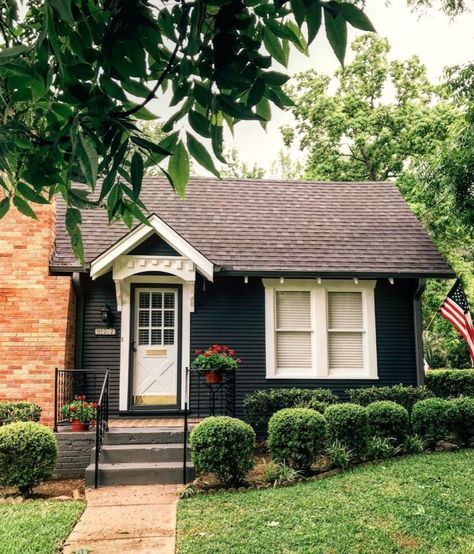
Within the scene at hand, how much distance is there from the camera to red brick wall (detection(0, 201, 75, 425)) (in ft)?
31.4

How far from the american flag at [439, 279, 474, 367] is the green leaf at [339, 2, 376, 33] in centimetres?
958

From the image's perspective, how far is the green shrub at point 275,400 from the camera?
32.1 ft

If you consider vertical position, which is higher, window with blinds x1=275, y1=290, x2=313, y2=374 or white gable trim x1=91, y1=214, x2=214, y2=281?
white gable trim x1=91, y1=214, x2=214, y2=281

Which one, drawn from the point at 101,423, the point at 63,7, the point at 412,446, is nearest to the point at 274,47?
the point at 63,7

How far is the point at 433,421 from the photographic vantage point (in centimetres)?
864

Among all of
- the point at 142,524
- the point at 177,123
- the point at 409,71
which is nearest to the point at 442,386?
the point at 142,524

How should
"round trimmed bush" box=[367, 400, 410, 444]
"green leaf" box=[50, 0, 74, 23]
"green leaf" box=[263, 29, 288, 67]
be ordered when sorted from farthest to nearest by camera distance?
1. "round trimmed bush" box=[367, 400, 410, 444]
2. "green leaf" box=[263, 29, 288, 67]
3. "green leaf" box=[50, 0, 74, 23]

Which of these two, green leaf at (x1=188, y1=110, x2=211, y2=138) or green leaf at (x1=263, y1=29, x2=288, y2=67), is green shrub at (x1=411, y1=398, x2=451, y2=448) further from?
green leaf at (x1=188, y1=110, x2=211, y2=138)

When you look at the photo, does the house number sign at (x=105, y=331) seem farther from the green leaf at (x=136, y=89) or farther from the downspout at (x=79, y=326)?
the green leaf at (x=136, y=89)

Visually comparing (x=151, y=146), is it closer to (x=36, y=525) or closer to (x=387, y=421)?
(x=36, y=525)

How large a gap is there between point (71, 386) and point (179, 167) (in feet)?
30.1

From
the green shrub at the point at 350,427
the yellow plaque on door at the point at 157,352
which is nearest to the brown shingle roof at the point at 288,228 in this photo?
the yellow plaque on door at the point at 157,352

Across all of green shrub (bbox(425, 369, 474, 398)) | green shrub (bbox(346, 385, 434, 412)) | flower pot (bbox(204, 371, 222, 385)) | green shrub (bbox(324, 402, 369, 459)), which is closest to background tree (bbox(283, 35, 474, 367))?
green shrub (bbox(425, 369, 474, 398))

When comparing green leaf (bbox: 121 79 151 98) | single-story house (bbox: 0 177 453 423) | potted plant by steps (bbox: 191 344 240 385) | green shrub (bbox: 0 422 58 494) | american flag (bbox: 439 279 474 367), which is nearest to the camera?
green leaf (bbox: 121 79 151 98)
